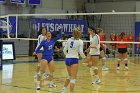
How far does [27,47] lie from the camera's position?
29703mm

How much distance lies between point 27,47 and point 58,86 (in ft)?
58.6

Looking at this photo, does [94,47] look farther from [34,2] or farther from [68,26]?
[34,2]

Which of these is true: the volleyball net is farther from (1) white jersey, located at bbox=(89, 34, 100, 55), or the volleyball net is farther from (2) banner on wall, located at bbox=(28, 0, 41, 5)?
(1) white jersey, located at bbox=(89, 34, 100, 55)

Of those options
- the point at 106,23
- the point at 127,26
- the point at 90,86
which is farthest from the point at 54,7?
the point at 90,86

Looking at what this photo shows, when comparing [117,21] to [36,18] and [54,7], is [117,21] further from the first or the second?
[36,18]

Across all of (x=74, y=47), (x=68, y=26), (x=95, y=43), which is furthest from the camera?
(x=68, y=26)

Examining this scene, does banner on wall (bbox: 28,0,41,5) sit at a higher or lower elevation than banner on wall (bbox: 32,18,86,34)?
higher

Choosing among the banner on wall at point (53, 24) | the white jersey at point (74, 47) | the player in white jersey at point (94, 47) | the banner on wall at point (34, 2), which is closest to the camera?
the white jersey at point (74, 47)

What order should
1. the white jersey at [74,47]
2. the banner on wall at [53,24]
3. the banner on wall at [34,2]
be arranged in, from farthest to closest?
the banner on wall at [34,2], the banner on wall at [53,24], the white jersey at [74,47]

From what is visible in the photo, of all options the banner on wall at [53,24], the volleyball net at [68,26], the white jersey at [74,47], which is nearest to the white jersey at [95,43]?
the white jersey at [74,47]

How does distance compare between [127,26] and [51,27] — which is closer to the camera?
[51,27]

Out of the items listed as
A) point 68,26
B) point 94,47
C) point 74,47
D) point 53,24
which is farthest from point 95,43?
point 68,26

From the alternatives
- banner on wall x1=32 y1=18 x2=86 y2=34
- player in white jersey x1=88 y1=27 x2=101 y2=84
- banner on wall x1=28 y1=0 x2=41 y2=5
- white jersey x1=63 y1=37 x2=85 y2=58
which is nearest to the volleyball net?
banner on wall x1=32 y1=18 x2=86 y2=34

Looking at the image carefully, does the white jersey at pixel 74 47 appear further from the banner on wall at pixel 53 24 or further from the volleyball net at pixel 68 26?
the banner on wall at pixel 53 24
